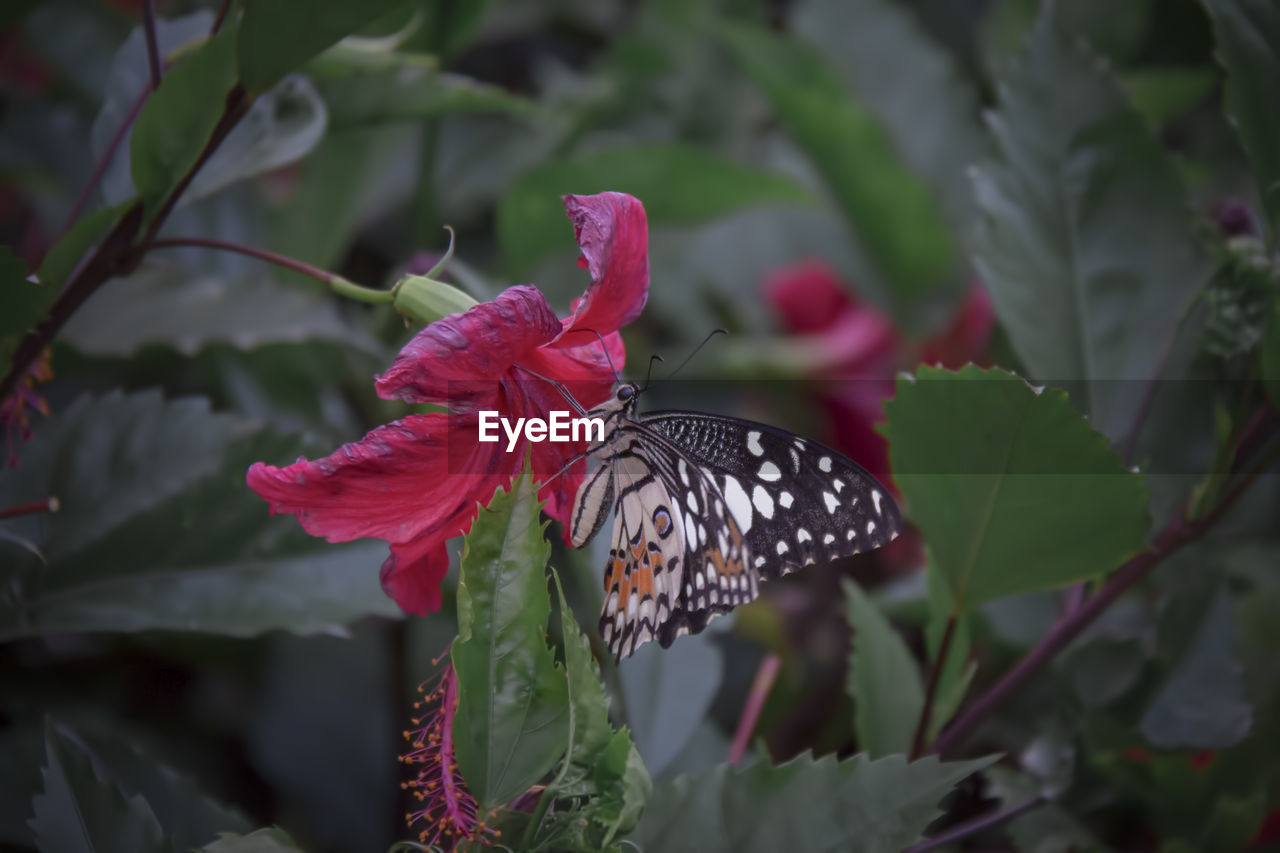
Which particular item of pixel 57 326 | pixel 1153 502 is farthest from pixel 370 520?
pixel 1153 502

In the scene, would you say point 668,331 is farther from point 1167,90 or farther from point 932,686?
point 932,686

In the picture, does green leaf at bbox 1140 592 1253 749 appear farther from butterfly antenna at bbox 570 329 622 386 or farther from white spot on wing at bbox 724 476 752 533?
butterfly antenna at bbox 570 329 622 386

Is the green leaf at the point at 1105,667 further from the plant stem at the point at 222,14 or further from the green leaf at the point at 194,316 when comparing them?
the plant stem at the point at 222,14

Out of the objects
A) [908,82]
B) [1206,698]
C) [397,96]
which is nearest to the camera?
[1206,698]

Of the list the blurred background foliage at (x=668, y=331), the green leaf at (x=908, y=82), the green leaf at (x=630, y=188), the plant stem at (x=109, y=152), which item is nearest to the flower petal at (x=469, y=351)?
the blurred background foliage at (x=668, y=331)

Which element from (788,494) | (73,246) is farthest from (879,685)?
(73,246)

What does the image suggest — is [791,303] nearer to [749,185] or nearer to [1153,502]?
[749,185]
